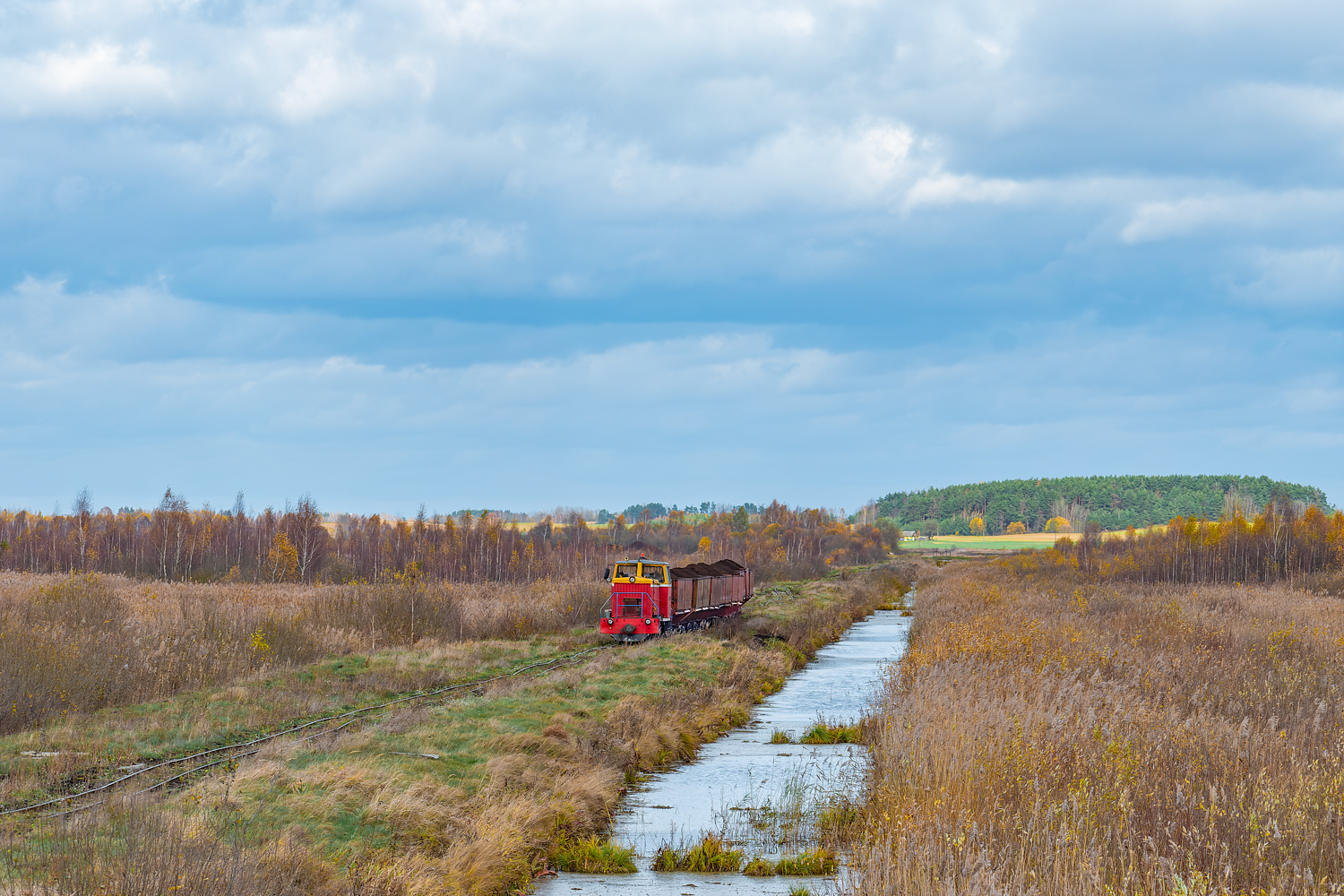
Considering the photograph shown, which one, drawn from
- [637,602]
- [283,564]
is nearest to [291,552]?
[283,564]

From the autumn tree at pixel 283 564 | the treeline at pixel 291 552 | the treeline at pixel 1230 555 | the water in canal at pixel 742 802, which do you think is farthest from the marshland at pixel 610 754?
the treeline at pixel 1230 555

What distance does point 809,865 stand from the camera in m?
11.3

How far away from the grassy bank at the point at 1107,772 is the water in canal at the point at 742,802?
120cm

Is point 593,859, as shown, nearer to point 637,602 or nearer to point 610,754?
point 610,754

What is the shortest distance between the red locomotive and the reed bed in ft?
13.9

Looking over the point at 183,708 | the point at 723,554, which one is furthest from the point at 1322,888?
the point at 723,554

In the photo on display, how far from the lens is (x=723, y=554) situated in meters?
121

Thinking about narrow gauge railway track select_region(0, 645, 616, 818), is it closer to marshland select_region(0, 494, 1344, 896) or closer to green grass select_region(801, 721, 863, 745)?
marshland select_region(0, 494, 1344, 896)

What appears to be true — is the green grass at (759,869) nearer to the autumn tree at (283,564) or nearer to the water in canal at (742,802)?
the water in canal at (742,802)

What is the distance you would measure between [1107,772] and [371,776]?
9.05 m

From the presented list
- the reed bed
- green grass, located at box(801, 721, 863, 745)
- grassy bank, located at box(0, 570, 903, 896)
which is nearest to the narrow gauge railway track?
grassy bank, located at box(0, 570, 903, 896)

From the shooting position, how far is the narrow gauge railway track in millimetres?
12031

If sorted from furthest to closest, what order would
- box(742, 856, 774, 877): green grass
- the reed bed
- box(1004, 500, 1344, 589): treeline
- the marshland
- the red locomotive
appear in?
box(1004, 500, 1344, 589): treeline
the red locomotive
the reed bed
box(742, 856, 774, 877): green grass
the marshland

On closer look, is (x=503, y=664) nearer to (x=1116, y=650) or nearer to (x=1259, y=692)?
(x=1116, y=650)
